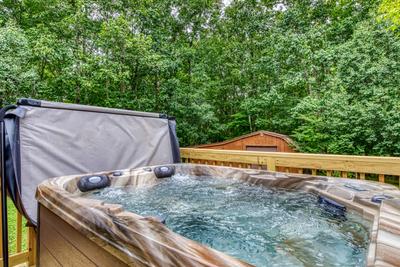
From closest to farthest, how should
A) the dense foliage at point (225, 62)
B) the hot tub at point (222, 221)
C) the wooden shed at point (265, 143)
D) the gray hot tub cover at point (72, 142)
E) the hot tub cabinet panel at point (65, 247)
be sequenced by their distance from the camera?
the hot tub at point (222, 221)
the hot tub cabinet panel at point (65, 247)
the gray hot tub cover at point (72, 142)
the dense foliage at point (225, 62)
the wooden shed at point (265, 143)

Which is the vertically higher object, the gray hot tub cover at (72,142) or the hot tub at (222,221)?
the gray hot tub cover at (72,142)

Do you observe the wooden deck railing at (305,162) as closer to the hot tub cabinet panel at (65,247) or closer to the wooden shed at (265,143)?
the hot tub cabinet panel at (65,247)

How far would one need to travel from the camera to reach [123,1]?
7020mm

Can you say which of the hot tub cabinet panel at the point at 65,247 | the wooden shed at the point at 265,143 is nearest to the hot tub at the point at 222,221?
the hot tub cabinet panel at the point at 65,247

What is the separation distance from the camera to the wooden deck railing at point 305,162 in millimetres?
1749

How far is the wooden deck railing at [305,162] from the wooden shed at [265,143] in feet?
10.8

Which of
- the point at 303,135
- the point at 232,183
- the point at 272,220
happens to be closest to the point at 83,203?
the point at 272,220

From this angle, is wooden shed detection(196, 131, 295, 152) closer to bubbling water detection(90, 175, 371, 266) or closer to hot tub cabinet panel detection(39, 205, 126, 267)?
bubbling water detection(90, 175, 371, 266)

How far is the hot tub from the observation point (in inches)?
33.6

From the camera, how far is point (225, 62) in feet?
32.2

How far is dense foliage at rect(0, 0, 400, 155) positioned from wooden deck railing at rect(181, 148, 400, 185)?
111 inches

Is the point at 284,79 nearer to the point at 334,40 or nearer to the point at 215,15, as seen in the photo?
the point at 334,40

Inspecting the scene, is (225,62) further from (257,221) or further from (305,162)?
(257,221)

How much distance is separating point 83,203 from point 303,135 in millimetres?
6100
